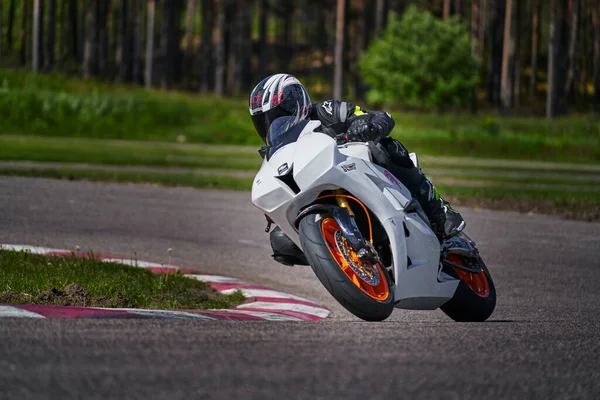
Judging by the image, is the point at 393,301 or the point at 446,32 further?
the point at 446,32

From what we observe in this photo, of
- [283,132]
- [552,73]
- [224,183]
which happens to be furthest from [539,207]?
[552,73]

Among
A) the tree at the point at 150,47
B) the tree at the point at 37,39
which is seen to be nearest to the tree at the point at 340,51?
the tree at the point at 150,47

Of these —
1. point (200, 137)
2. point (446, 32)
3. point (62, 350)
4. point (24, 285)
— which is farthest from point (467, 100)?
point (62, 350)

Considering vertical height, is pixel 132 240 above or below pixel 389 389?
below

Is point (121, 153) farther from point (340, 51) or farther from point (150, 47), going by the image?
point (150, 47)

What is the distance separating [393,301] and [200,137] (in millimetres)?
31766

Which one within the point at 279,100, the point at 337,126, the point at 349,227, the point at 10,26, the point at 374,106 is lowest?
the point at 374,106

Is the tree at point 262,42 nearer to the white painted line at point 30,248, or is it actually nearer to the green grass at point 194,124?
the green grass at point 194,124

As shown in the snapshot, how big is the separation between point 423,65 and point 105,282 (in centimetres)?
4129

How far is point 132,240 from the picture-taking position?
41.5ft

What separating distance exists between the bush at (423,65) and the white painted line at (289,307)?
133ft

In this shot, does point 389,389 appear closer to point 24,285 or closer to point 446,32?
point 24,285

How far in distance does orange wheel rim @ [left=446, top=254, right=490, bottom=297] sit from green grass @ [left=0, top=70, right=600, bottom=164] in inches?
1067

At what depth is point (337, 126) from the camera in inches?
305
